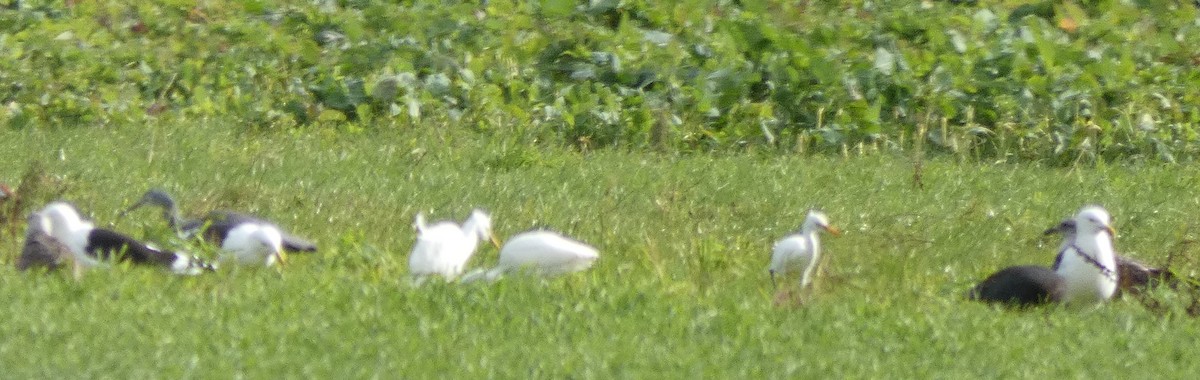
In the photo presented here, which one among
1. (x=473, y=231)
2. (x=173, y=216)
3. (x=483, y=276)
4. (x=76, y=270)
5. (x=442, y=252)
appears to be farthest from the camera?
(x=173, y=216)

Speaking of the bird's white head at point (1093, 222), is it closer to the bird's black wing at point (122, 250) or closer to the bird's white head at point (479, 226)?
the bird's white head at point (479, 226)

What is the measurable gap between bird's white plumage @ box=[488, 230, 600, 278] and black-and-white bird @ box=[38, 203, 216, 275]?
1134 mm

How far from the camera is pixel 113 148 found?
1062 centimetres

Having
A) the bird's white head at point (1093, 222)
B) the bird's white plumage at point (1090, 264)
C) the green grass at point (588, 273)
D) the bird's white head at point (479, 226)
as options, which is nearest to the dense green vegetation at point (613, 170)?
the green grass at point (588, 273)

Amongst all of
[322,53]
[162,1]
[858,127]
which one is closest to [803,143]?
[858,127]

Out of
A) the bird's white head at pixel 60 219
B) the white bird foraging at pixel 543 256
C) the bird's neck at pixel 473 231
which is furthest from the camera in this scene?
the bird's neck at pixel 473 231

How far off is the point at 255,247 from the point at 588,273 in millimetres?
1308

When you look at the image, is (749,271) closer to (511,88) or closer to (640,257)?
(640,257)

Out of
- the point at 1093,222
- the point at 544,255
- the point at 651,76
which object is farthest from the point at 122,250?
the point at 651,76

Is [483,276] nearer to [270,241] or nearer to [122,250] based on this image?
[270,241]

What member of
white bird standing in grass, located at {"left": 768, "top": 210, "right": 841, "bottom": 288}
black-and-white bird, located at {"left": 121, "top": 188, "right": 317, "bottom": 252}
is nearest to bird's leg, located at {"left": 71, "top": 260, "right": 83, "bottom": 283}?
black-and-white bird, located at {"left": 121, "top": 188, "right": 317, "bottom": 252}

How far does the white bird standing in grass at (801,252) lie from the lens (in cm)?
744

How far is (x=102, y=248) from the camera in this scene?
7.19 metres

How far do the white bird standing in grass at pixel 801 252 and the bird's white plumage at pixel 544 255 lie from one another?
772 millimetres
